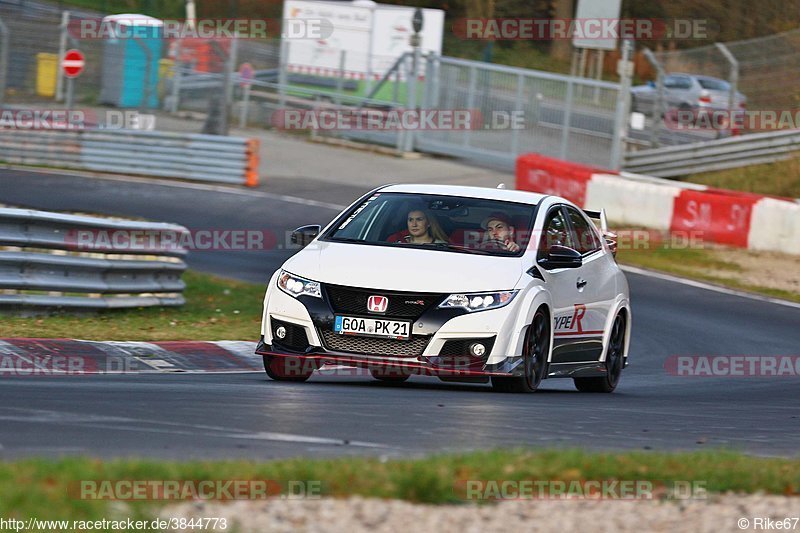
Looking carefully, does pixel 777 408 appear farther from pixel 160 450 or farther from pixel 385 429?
pixel 160 450

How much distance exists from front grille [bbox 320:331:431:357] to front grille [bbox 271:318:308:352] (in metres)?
0.16

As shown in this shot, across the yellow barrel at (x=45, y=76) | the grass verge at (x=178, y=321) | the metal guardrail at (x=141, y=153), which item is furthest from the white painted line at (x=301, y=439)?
the yellow barrel at (x=45, y=76)

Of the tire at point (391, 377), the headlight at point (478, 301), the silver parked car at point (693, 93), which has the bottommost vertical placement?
the tire at point (391, 377)

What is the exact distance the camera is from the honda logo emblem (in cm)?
928

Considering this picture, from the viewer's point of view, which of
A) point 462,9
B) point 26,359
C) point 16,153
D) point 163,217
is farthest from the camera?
point 462,9

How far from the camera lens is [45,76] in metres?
34.4

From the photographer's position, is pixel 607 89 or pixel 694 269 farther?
pixel 607 89

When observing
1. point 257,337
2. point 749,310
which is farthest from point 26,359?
point 749,310

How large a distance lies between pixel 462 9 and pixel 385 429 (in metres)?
55.2

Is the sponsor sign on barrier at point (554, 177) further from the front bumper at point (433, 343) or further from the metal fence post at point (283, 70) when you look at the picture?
the front bumper at point (433, 343)

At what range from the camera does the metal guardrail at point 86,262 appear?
488 inches

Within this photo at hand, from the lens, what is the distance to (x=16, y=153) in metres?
28.4

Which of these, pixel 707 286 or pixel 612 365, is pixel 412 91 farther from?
pixel 612 365

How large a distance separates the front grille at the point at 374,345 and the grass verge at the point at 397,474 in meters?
2.59
